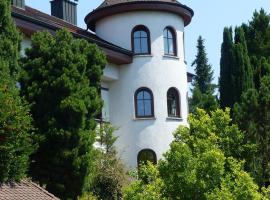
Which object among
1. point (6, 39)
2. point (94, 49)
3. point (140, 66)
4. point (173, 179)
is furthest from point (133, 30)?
point (173, 179)

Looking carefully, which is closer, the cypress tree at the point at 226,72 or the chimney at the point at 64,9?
the cypress tree at the point at 226,72

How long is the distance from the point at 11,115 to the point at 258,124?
8.73 metres

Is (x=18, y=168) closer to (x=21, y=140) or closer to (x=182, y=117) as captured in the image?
(x=21, y=140)

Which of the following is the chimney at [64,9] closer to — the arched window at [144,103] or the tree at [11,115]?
the arched window at [144,103]

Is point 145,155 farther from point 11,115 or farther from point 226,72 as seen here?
point 11,115

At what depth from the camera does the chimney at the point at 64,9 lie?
32.4m

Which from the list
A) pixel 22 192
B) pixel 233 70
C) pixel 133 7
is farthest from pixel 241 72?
pixel 22 192

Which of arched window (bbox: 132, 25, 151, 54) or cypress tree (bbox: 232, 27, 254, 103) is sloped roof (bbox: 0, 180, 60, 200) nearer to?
cypress tree (bbox: 232, 27, 254, 103)

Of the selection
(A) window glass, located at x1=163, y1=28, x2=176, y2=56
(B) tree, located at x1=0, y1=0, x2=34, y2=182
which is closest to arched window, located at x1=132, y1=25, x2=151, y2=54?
(A) window glass, located at x1=163, y1=28, x2=176, y2=56

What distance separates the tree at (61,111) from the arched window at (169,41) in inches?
393

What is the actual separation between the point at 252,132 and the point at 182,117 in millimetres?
9490

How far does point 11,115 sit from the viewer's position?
16.9 m

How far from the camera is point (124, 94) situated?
30328mm

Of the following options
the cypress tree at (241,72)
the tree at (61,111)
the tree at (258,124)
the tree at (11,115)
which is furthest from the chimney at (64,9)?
the tree at (11,115)
